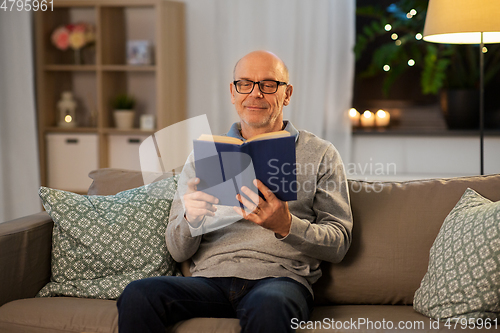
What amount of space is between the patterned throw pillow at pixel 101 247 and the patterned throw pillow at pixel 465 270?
0.82 metres

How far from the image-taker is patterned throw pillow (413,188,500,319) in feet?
4.01

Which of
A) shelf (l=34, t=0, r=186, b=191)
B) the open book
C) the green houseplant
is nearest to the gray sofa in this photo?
the open book

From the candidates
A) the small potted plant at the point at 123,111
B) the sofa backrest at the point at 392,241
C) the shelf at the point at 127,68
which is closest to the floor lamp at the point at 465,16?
the sofa backrest at the point at 392,241

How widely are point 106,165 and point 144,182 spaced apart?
167cm

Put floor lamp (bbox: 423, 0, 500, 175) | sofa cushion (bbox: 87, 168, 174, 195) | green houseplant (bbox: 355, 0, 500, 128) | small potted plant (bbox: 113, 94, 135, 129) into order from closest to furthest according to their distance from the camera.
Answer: sofa cushion (bbox: 87, 168, 174, 195), floor lamp (bbox: 423, 0, 500, 175), green houseplant (bbox: 355, 0, 500, 128), small potted plant (bbox: 113, 94, 135, 129)

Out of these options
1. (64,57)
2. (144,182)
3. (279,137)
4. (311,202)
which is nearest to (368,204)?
(311,202)

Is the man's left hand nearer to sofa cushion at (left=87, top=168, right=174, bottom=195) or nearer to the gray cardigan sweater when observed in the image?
the gray cardigan sweater

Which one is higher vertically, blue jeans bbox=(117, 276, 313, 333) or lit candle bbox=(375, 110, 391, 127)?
lit candle bbox=(375, 110, 391, 127)

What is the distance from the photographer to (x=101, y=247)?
60.3 inches

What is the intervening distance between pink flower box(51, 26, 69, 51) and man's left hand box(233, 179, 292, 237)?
2.54 meters

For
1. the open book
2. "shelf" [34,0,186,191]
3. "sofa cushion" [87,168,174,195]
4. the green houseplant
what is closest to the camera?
the open book

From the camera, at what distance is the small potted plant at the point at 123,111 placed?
3.30 m

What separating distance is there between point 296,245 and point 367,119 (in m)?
2.07

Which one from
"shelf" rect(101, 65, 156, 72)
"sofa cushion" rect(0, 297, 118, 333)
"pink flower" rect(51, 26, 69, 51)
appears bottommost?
"sofa cushion" rect(0, 297, 118, 333)
